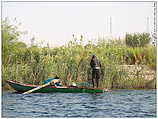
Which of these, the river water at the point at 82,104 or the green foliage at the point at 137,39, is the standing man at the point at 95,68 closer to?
the river water at the point at 82,104

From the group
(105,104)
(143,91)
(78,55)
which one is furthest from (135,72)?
(105,104)

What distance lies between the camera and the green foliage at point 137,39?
1320cm

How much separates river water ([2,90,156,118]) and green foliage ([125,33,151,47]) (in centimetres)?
175

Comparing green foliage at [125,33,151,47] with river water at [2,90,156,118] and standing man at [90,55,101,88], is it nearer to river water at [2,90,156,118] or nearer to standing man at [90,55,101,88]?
standing man at [90,55,101,88]

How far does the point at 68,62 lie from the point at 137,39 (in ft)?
6.61

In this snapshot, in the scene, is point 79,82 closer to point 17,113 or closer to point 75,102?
point 75,102

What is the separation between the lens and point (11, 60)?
41.1 ft

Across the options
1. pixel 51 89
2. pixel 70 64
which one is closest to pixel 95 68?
pixel 70 64

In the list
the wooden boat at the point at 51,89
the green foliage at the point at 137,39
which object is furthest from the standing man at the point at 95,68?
the green foliage at the point at 137,39

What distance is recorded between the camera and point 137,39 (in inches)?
517

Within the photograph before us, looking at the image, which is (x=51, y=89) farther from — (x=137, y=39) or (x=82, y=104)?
(x=137, y=39)

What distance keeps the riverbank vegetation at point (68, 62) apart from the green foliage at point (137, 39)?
0.15 metres

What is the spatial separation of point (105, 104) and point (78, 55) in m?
2.63

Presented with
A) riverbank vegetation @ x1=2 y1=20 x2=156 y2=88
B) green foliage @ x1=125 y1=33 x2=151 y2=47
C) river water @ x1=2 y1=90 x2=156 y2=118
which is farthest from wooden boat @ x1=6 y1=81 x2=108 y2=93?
green foliage @ x1=125 y1=33 x2=151 y2=47
